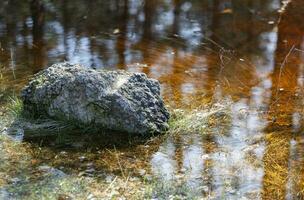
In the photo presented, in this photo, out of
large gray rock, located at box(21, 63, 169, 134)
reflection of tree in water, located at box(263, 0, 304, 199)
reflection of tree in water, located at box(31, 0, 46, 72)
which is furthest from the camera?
reflection of tree in water, located at box(31, 0, 46, 72)

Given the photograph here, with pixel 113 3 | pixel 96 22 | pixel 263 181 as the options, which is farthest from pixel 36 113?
pixel 113 3

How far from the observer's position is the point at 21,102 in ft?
19.2

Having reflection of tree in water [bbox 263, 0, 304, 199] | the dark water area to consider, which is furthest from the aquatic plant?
reflection of tree in water [bbox 263, 0, 304, 199]

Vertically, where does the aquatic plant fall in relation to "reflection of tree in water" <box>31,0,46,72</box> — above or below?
below

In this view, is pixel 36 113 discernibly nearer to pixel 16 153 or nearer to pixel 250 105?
pixel 16 153

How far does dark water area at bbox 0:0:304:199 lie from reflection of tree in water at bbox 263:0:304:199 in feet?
0.04

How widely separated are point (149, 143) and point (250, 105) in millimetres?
1482

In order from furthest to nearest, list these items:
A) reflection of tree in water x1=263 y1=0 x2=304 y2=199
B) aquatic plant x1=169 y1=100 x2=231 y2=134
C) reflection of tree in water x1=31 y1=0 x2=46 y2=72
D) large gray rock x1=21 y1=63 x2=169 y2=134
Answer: reflection of tree in water x1=31 y1=0 x2=46 y2=72 → aquatic plant x1=169 y1=100 x2=231 y2=134 → large gray rock x1=21 y1=63 x2=169 y2=134 → reflection of tree in water x1=263 y1=0 x2=304 y2=199

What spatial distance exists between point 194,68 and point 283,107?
1596 mm

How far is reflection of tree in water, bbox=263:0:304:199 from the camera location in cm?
462

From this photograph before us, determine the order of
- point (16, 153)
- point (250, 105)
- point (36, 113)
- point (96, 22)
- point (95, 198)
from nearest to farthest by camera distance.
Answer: point (95, 198) < point (16, 153) < point (36, 113) < point (250, 105) < point (96, 22)

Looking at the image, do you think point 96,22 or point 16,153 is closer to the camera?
point 16,153

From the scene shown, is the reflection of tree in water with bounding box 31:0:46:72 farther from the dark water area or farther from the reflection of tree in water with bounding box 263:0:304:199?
Result: the reflection of tree in water with bounding box 263:0:304:199

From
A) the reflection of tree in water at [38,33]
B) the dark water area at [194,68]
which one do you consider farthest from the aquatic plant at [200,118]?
the reflection of tree in water at [38,33]
